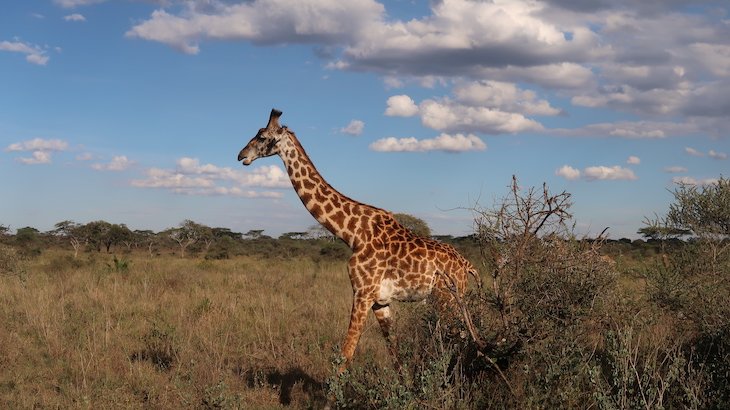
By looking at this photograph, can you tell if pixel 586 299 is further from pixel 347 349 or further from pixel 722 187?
pixel 722 187

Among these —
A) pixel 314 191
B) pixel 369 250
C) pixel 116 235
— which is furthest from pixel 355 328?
pixel 116 235

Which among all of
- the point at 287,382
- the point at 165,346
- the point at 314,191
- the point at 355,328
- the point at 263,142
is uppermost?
the point at 263,142

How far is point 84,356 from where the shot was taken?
841 centimetres

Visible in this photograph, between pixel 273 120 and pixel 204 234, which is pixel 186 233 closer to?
pixel 204 234

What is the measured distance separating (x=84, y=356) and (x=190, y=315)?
2845 mm

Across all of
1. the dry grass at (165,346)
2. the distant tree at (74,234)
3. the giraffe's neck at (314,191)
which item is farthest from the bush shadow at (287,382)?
the distant tree at (74,234)

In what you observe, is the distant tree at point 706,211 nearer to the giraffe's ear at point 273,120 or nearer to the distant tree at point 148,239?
the giraffe's ear at point 273,120

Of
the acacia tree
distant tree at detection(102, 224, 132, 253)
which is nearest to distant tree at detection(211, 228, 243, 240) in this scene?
distant tree at detection(102, 224, 132, 253)

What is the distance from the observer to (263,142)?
7.71 meters

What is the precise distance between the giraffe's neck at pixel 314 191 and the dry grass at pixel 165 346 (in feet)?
4.29

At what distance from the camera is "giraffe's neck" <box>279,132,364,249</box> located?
7.66 metres

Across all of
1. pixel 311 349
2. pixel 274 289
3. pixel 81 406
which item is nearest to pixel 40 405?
pixel 81 406

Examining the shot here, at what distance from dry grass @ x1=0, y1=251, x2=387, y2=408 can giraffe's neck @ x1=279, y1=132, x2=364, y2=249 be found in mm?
1308

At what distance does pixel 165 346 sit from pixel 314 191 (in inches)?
126
